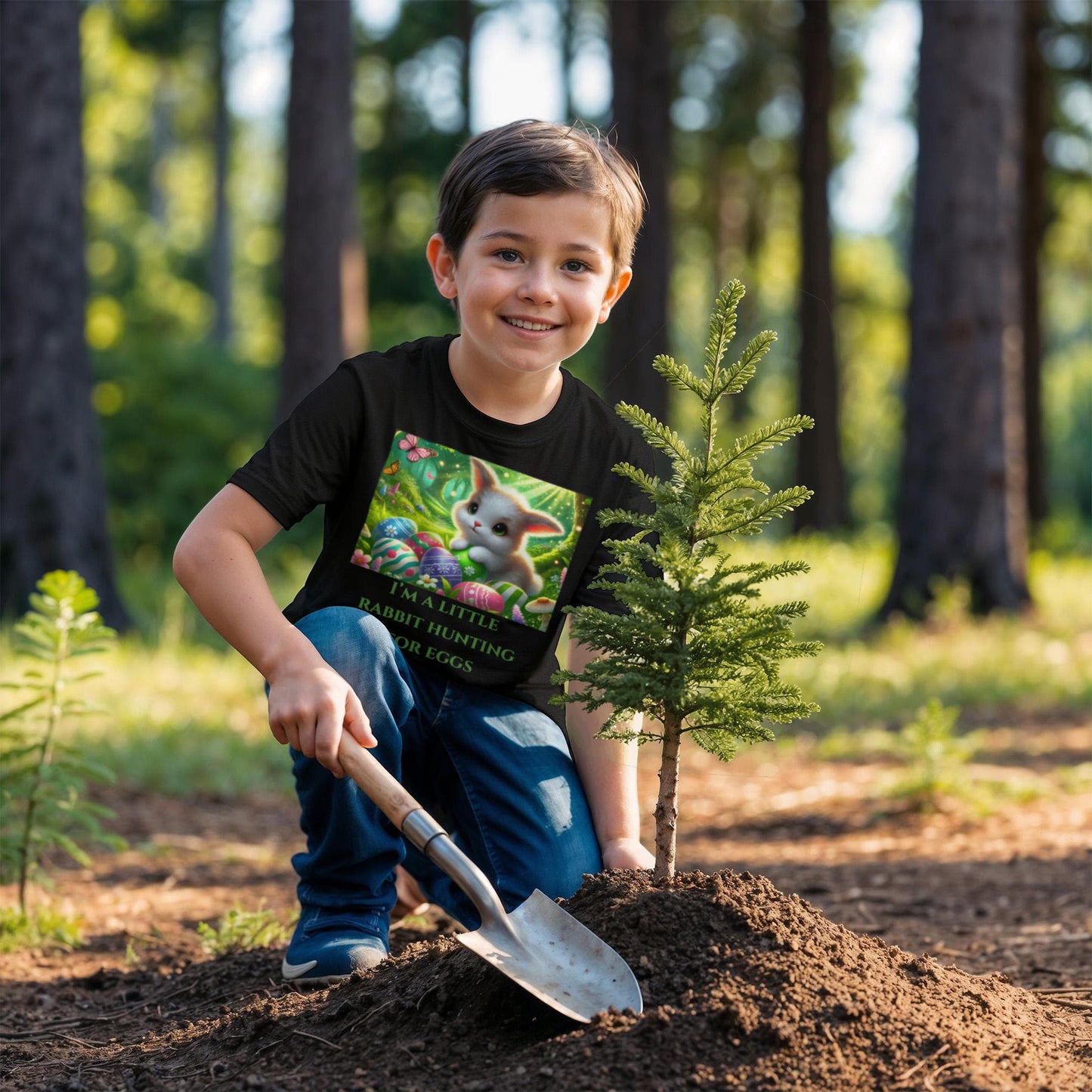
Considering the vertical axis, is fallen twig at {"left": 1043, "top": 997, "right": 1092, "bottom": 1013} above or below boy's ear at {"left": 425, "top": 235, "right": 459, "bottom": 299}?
below

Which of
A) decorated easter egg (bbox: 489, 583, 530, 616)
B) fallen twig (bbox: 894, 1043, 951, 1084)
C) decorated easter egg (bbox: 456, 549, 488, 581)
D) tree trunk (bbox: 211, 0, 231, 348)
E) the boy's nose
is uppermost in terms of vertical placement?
tree trunk (bbox: 211, 0, 231, 348)

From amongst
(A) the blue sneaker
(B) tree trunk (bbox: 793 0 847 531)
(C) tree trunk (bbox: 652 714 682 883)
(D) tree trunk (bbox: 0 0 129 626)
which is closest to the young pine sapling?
(C) tree trunk (bbox: 652 714 682 883)

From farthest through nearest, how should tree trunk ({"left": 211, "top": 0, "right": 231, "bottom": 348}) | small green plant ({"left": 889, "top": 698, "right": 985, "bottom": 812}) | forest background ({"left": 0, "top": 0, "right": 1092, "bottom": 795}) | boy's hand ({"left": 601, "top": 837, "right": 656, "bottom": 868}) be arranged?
tree trunk ({"left": 211, "top": 0, "right": 231, "bottom": 348}), forest background ({"left": 0, "top": 0, "right": 1092, "bottom": 795}), small green plant ({"left": 889, "top": 698, "right": 985, "bottom": 812}), boy's hand ({"left": 601, "top": 837, "right": 656, "bottom": 868})

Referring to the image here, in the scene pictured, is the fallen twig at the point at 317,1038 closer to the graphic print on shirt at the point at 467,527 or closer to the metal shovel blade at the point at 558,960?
the metal shovel blade at the point at 558,960

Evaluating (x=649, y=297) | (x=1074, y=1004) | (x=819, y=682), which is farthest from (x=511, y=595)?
(x=649, y=297)

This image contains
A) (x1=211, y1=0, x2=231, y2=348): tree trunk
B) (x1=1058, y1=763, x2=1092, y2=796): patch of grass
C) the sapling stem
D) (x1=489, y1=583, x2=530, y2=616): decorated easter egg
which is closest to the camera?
(x1=489, y1=583, x2=530, y2=616): decorated easter egg

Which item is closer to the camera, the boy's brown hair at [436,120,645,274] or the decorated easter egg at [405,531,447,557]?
the boy's brown hair at [436,120,645,274]

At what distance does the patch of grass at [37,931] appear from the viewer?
3.14 metres

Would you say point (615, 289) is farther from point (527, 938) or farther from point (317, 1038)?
point (317, 1038)

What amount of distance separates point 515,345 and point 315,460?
467mm

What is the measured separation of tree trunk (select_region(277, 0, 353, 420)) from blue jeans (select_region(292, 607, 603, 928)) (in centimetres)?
705

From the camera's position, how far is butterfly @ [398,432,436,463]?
281cm

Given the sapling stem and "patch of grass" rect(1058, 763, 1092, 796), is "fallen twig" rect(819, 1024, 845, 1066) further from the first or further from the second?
"patch of grass" rect(1058, 763, 1092, 796)

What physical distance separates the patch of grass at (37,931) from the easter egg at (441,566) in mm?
1307
